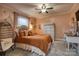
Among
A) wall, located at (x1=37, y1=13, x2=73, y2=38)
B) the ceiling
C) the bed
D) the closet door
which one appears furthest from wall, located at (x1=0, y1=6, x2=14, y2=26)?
the closet door

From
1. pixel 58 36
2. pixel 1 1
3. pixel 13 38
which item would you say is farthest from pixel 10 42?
pixel 58 36

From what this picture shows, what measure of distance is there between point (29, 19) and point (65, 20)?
0.74 m

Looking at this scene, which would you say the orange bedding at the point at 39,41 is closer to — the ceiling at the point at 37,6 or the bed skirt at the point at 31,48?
the bed skirt at the point at 31,48

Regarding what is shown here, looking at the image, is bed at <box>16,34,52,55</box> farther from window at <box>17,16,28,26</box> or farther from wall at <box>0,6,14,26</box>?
wall at <box>0,6,14,26</box>

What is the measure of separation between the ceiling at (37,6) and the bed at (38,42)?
459 mm

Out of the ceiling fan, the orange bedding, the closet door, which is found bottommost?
the orange bedding

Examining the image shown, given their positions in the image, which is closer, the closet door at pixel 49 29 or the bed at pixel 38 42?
the bed at pixel 38 42

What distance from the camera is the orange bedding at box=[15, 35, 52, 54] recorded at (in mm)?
2317

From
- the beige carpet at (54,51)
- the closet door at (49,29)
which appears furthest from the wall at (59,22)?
the beige carpet at (54,51)

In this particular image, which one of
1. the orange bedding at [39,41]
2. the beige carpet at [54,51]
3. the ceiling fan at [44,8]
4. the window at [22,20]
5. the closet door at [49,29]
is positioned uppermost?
the ceiling fan at [44,8]

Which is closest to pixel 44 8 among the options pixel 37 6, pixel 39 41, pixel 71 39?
pixel 37 6

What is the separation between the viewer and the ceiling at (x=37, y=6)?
2.33m

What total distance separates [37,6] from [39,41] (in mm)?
704

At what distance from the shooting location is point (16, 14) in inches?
92.8
